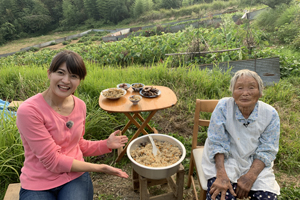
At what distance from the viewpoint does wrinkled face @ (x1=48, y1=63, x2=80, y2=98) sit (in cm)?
140

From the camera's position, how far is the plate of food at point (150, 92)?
2.47 meters

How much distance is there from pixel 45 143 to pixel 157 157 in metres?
0.96

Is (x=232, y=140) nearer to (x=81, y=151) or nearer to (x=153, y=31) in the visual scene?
(x=81, y=151)

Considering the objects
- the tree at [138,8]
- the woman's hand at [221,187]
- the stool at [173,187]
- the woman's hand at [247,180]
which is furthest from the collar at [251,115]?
the tree at [138,8]

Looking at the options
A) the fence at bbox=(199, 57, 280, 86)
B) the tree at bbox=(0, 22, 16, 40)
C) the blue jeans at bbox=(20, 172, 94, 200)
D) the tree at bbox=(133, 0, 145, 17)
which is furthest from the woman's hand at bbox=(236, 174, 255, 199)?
the tree at bbox=(0, 22, 16, 40)

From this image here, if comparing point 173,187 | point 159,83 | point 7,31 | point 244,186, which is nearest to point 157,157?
point 173,187

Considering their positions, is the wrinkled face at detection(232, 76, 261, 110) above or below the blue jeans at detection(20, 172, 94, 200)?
above

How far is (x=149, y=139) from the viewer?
76.7 inches

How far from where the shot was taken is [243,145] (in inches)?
61.7

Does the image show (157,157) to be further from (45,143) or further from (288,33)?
(288,33)

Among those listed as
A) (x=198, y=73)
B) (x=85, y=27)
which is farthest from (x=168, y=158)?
(x=85, y=27)

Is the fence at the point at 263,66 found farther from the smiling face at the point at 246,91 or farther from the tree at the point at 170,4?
the tree at the point at 170,4

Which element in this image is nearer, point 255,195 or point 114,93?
point 255,195

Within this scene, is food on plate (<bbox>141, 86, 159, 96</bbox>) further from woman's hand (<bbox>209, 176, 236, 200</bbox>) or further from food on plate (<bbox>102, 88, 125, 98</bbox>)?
woman's hand (<bbox>209, 176, 236, 200</bbox>)
